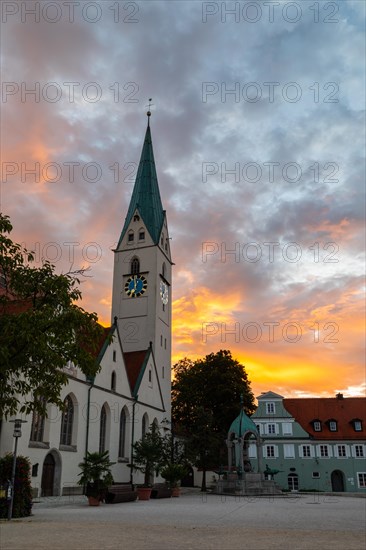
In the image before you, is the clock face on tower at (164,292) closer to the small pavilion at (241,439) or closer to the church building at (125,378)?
the church building at (125,378)

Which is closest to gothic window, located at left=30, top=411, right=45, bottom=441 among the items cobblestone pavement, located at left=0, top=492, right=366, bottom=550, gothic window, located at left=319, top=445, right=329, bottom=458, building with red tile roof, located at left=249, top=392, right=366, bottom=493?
cobblestone pavement, located at left=0, top=492, right=366, bottom=550

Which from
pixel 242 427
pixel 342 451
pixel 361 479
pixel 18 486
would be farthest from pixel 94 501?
pixel 361 479

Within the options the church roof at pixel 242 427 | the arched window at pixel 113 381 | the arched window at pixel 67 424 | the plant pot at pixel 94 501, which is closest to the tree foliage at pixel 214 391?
the church roof at pixel 242 427

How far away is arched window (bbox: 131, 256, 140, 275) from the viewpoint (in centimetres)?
5901

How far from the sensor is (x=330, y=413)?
5750 centimetres

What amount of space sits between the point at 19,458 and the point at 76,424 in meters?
17.2

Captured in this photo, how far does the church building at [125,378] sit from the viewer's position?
31.0 m

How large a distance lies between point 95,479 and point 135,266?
118 feet

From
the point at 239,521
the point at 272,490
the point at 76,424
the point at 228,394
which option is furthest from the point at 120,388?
the point at 239,521

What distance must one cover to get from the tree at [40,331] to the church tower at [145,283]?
36.1 m

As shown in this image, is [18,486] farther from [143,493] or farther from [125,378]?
[125,378]

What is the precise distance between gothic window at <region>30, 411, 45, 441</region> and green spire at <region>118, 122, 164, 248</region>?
31638 mm

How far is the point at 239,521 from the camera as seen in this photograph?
15.5 meters

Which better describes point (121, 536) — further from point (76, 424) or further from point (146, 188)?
point (146, 188)
